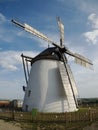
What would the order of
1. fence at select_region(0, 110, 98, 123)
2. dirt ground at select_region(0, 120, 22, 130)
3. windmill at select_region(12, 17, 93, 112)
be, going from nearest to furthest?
dirt ground at select_region(0, 120, 22, 130) < fence at select_region(0, 110, 98, 123) < windmill at select_region(12, 17, 93, 112)

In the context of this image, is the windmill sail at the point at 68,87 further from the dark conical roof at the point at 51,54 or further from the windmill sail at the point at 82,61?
the windmill sail at the point at 82,61

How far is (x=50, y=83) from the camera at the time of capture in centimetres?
2544

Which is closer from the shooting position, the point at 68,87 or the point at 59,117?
the point at 59,117

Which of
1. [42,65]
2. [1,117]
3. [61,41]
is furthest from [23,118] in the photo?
[61,41]

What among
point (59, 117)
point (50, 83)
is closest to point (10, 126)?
point (59, 117)

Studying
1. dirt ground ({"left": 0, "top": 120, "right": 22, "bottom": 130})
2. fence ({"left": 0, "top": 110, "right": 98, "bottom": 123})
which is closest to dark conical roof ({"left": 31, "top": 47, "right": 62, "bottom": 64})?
fence ({"left": 0, "top": 110, "right": 98, "bottom": 123})

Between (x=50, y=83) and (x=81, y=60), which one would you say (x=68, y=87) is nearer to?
(x=50, y=83)

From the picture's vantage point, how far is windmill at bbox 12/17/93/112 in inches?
980

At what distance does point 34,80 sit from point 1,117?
6032mm

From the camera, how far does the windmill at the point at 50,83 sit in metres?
24.9

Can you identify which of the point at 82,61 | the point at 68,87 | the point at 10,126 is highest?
the point at 82,61

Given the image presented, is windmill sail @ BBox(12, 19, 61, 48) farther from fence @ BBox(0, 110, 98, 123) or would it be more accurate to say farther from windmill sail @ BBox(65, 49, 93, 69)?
fence @ BBox(0, 110, 98, 123)

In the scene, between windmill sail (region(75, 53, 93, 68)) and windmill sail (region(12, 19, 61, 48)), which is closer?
windmill sail (region(12, 19, 61, 48))

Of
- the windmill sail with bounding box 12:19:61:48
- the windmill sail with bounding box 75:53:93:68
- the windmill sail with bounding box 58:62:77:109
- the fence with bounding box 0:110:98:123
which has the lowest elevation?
the fence with bounding box 0:110:98:123
